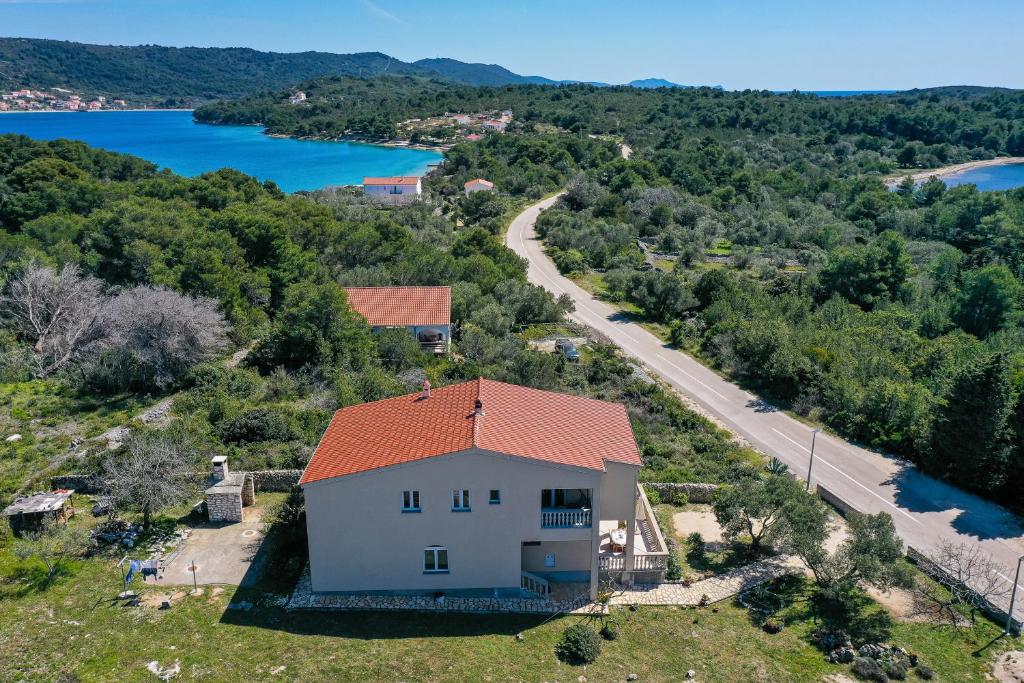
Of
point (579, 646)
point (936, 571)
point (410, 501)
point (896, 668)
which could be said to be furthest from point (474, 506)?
point (936, 571)

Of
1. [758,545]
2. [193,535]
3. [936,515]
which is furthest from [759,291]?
[193,535]

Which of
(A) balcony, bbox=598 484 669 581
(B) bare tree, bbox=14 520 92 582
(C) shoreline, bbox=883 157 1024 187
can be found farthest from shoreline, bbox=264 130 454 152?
(A) balcony, bbox=598 484 669 581

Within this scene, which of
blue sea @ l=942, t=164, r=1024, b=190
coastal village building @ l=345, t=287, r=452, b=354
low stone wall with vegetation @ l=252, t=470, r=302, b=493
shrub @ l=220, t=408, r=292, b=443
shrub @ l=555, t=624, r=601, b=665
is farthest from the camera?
blue sea @ l=942, t=164, r=1024, b=190

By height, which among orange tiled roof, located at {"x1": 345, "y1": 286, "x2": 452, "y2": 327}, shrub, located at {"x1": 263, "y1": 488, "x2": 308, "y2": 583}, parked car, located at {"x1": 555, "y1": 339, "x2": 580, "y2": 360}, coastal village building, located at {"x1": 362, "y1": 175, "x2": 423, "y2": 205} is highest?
coastal village building, located at {"x1": 362, "y1": 175, "x2": 423, "y2": 205}

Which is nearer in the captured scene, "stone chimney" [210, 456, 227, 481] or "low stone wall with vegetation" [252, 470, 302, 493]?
"stone chimney" [210, 456, 227, 481]

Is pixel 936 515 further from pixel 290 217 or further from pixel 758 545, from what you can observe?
pixel 290 217

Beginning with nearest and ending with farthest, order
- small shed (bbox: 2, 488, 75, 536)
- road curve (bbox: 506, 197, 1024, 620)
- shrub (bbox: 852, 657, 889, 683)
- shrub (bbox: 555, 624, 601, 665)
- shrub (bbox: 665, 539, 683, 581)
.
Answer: shrub (bbox: 852, 657, 889, 683), shrub (bbox: 555, 624, 601, 665), shrub (bbox: 665, 539, 683, 581), small shed (bbox: 2, 488, 75, 536), road curve (bbox: 506, 197, 1024, 620)

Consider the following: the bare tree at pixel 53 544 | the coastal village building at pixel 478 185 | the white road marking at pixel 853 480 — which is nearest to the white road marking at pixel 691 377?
the white road marking at pixel 853 480

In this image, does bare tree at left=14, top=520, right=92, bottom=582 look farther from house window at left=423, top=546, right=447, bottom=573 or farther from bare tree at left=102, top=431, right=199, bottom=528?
house window at left=423, top=546, right=447, bottom=573

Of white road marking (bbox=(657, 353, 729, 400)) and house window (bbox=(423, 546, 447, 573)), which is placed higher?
house window (bbox=(423, 546, 447, 573))
